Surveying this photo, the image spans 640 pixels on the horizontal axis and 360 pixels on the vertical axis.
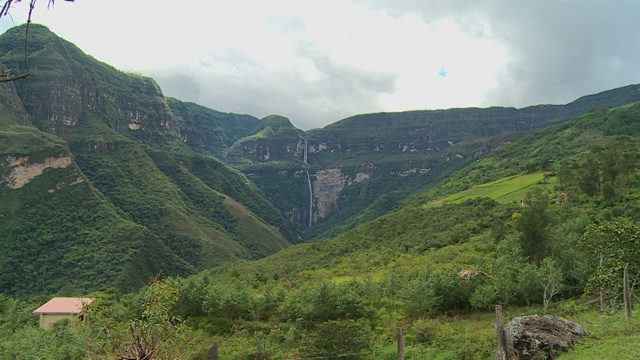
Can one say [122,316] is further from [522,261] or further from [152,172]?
[152,172]

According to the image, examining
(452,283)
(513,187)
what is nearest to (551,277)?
(452,283)

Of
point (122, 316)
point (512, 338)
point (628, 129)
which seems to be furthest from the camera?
point (628, 129)

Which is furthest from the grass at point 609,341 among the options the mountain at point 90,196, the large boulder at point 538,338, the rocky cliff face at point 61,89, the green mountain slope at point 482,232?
the rocky cliff face at point 61,89

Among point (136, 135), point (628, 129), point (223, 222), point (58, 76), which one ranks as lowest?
point (223, 222)

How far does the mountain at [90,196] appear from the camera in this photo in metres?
89.5

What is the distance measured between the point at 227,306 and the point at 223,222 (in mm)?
130385

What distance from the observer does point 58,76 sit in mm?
154750

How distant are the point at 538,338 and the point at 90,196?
386 ft

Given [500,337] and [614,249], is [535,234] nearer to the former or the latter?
[614,249]

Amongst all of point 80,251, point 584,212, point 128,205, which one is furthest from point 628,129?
point 128,205

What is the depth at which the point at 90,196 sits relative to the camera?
111m

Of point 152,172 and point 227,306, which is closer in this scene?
point 227,306

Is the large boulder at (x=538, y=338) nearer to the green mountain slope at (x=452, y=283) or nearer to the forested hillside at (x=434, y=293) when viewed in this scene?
the forested hillside at (x=434, y=293)

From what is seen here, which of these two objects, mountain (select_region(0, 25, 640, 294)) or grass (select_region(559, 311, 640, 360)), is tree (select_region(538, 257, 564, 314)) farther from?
mountain (select_region(0, 25, 640, 294))
